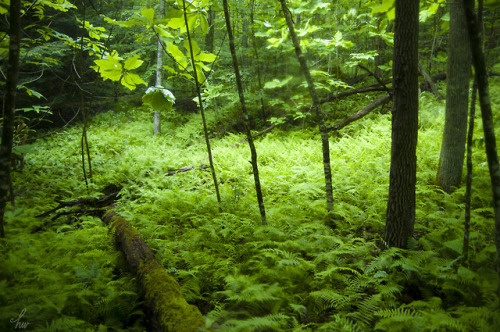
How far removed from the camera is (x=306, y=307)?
244 cm

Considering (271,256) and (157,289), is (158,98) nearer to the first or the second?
(157,289)

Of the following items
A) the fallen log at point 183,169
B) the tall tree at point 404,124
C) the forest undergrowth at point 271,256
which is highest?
the tall tree at point 404,124

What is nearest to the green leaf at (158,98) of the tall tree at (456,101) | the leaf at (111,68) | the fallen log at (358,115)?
the leaf at (111,68)

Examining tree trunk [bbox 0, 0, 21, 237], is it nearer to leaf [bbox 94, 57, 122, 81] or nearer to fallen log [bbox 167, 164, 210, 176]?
leaf [bbox 94, 57, 122, 81]

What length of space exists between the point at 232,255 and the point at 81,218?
122 inches

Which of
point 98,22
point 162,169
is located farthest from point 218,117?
point 98,22

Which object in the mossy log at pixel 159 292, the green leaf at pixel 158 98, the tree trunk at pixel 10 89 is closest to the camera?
the mossy log at pixel 159 292

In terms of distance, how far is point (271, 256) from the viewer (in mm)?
2855

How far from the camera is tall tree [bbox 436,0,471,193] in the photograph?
426 centimetres

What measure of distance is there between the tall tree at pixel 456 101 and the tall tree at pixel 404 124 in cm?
222

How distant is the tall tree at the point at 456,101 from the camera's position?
426cm

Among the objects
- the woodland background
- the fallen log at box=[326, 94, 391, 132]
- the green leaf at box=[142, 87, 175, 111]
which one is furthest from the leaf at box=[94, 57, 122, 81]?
the fallen log at box=[326, 94, 391, 132]

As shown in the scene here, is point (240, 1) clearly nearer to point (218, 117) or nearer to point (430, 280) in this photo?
point (218, 117)

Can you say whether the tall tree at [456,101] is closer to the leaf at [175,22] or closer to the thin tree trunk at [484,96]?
the thin tree trunk at [484,96]
